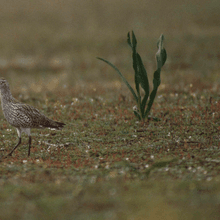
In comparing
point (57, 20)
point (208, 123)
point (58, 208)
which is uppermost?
point (57, 20)

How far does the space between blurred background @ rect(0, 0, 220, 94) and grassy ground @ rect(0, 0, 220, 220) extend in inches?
3.4

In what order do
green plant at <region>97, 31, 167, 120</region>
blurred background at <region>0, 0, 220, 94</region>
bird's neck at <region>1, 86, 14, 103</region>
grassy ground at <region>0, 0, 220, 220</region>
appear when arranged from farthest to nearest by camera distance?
blurred background at <region>0, 0, 220, 94</region>, green plant at <region>97, 31, 167, 120</region>, bird's neck at <region>1, 86, 14, 103</region>, grassy ground at <region>0, 0, 220, 220</region>

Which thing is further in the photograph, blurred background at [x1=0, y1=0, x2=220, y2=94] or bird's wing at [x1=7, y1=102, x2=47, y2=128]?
blurred background at [x1=0, y1=0, x2=220, y2=94]

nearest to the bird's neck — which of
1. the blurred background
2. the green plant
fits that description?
the green plant

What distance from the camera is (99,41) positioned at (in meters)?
28.7

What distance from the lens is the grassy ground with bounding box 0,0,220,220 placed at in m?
6.67

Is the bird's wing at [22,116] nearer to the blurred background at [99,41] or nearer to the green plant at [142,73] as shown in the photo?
the green plant at [142,73]

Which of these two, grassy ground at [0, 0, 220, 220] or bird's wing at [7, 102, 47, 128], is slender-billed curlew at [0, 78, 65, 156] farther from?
grassy ground at [0, 0, 220, 220]

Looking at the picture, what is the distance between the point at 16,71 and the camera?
2386 cm

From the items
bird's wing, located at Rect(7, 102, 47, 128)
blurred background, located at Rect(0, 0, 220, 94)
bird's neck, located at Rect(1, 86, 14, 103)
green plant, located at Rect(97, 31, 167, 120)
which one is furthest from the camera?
blurred background, located at Rect(0, 0, 220, 94)

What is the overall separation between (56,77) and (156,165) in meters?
14.3

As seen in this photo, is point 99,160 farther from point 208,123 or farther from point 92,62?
point 92,62

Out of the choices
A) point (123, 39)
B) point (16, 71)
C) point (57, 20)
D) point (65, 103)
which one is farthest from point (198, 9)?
point (65, 103)

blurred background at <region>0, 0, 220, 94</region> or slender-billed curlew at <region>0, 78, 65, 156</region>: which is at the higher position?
blurred background at <region>0, 0, 220, 94</region>
